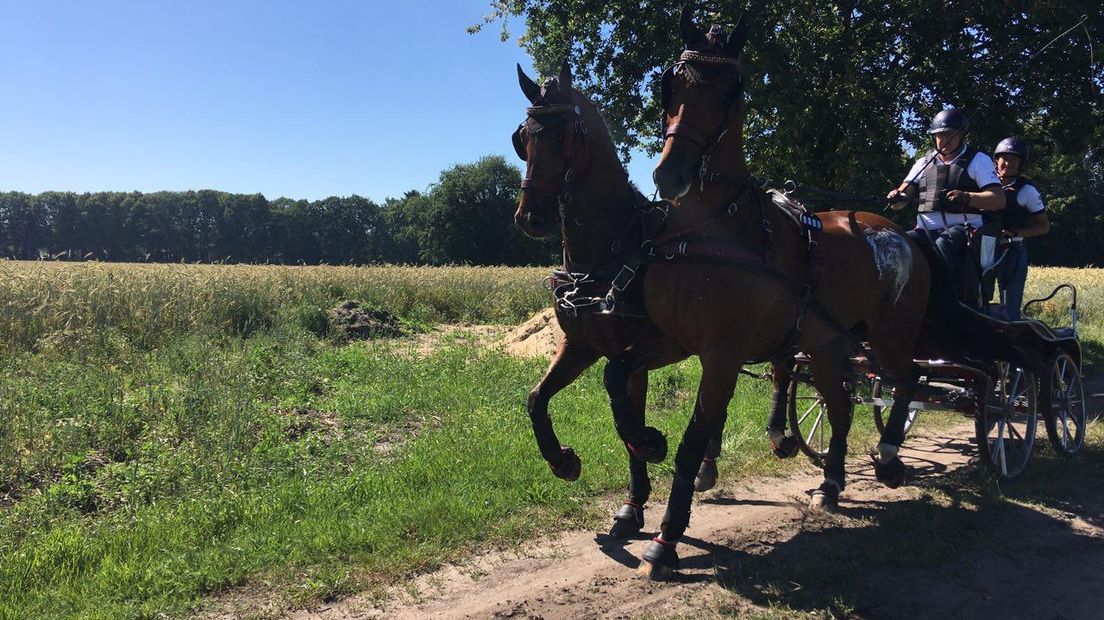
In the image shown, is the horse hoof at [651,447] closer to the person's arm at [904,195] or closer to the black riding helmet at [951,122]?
the person's arm at [904,195]

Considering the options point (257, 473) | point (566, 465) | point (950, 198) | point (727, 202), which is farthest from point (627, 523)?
point (950, 198)

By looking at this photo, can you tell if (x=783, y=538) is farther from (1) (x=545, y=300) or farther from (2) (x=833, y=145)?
(1) (x=545, y=300)

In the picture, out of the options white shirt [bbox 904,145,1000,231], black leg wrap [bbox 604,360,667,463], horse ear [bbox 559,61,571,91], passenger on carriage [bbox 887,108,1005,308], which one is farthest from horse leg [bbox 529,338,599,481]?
white shirt [bbox 904,145,1000,231]

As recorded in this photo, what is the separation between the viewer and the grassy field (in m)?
3.77

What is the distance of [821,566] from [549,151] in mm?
2919

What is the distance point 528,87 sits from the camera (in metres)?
4.12

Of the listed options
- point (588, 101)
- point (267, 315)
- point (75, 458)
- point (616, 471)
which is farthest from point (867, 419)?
point (267, 315)

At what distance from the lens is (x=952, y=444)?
22.5ft

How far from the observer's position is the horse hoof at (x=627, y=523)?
14.2 ft

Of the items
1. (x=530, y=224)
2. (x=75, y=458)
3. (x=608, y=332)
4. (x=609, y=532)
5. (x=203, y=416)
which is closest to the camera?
(x=530, y=224)

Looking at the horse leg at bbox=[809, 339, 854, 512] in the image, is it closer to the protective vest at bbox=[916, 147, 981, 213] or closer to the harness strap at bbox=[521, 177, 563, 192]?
the protective vest at bbox=[916, 147, 981, 213]

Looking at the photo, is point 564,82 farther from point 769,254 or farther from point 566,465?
point 566,465

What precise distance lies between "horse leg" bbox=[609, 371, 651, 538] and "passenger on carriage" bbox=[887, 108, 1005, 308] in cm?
283

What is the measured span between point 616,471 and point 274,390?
4.54 metres
